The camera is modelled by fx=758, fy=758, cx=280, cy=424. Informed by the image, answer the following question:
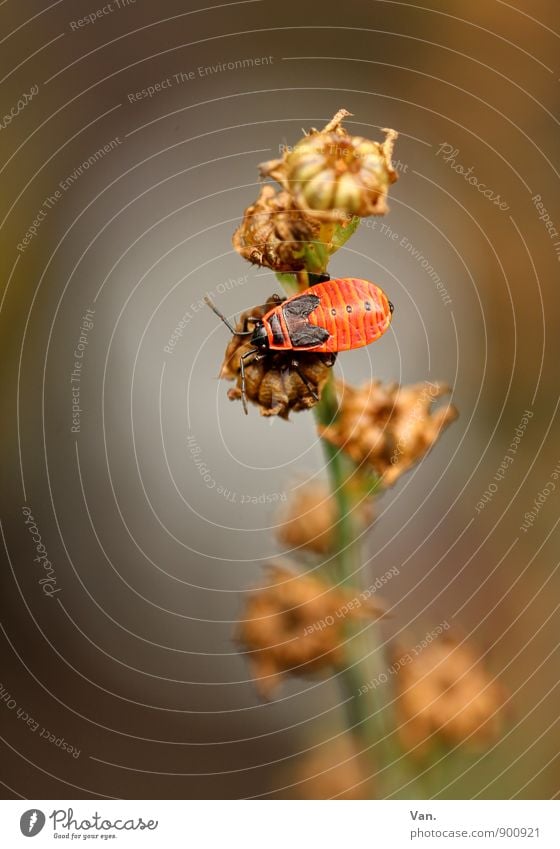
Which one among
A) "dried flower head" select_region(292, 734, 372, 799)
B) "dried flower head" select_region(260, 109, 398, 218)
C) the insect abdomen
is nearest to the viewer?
"dried flower head" select_region(260, 109, 398, 218)

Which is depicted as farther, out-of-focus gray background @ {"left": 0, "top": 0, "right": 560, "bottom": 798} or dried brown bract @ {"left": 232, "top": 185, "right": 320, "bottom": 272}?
out-of-focus gray background @ {"left": 0, "top": 0, "right": 560, "bottom": 798}

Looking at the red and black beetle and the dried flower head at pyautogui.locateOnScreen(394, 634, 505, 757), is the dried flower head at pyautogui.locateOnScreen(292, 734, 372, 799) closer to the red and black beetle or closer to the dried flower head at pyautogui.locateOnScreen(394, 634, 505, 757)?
the dried flower head at pyautogui.locateOnScreen(394, 634, 505, 757)

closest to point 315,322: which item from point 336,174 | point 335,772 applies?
point 336,174

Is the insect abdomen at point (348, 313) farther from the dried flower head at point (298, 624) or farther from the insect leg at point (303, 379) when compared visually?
the dried flower head at point (298, 624)

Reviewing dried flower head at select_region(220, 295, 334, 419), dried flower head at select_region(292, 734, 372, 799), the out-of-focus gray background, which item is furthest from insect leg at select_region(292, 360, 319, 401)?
dried flower head at select_region(292, 734, 372, 799)

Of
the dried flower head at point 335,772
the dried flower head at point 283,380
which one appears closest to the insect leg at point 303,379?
the dried flower head at point 283,380

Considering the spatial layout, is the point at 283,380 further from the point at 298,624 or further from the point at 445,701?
the point at 445,701

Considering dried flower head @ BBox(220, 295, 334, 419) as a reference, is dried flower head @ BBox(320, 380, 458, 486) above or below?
below
